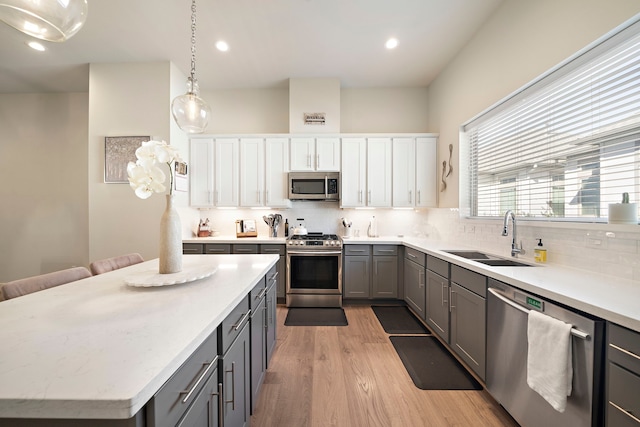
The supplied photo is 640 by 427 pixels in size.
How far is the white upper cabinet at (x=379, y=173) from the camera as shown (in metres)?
3.75

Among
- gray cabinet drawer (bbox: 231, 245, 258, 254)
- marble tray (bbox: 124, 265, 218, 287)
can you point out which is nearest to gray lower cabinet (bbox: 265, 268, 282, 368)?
marble tray (bbox: 124, 265, 218, 287)

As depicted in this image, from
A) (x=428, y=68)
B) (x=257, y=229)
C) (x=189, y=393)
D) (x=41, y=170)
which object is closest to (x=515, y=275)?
(x=189, y=393)

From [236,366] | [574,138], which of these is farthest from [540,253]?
[236,366]

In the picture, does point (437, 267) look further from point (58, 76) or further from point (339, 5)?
point (58, 76)

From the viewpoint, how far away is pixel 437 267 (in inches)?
98.9

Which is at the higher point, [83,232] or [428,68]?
[428,68]

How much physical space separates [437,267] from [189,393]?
2.36 metres

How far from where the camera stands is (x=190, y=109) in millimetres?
1822

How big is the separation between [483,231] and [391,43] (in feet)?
7.84

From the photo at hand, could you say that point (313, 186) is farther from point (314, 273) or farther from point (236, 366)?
point (236, 366)

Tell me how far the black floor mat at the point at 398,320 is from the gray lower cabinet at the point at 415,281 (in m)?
0.11

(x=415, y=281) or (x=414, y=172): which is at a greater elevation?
(x=414, y=172)

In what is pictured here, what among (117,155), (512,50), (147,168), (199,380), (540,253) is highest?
(512,50)

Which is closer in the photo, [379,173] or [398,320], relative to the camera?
[398,320]
